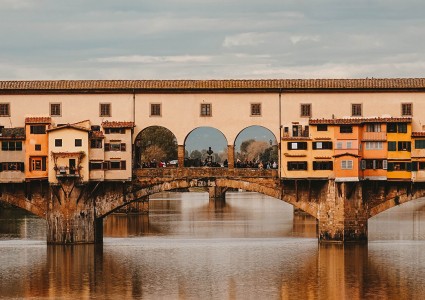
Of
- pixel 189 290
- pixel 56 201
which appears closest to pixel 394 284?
pixel 189 290

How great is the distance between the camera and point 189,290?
51.7 metres

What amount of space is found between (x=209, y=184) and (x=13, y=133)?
1147 centimetres

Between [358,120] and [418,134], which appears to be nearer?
[418,134]

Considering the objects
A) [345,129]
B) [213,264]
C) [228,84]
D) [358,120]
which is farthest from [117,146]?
[358,120]

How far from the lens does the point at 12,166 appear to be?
67.2 meters

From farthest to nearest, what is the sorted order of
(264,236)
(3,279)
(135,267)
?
(264,236) → (135,267) → (3,279)

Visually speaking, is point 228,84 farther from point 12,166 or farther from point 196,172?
point 12,166

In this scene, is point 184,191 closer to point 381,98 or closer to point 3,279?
point 381,98

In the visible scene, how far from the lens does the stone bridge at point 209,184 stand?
66500 millimetres

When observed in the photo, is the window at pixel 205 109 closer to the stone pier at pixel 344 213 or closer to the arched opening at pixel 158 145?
the stone pier at pixel 344 213

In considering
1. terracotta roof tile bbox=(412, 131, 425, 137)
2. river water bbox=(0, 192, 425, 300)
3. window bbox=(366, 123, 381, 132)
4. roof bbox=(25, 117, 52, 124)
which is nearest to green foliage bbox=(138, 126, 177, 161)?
river water bbox=(0, 192, 425, 300)

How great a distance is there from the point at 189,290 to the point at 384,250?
1716 centimetres

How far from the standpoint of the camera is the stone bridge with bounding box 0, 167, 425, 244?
218 ft

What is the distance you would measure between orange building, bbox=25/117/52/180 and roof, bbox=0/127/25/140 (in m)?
0.41
